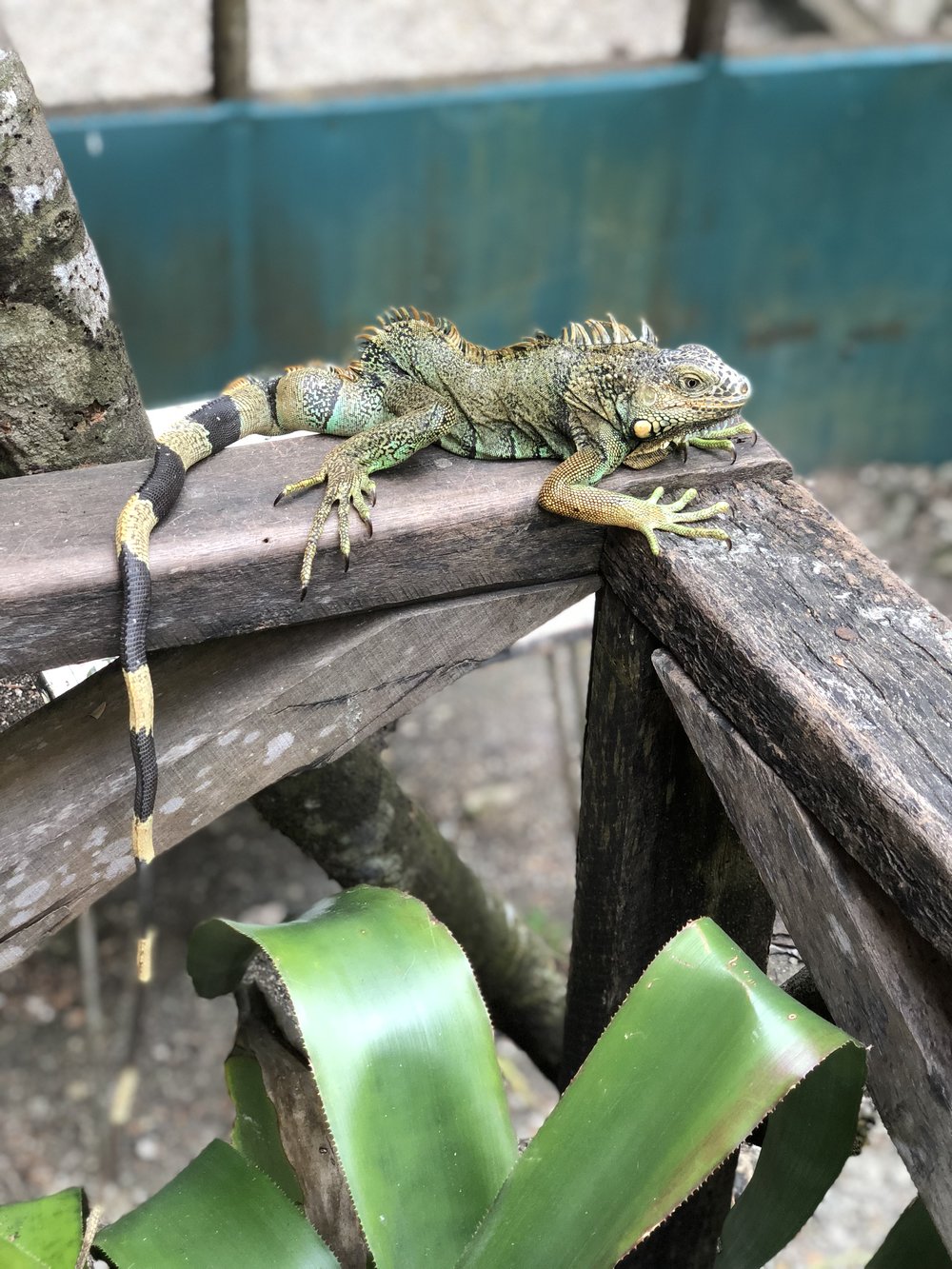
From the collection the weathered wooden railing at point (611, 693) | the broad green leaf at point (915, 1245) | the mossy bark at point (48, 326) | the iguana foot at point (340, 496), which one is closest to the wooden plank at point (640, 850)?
the weathered wooden railing at point (611, 693)

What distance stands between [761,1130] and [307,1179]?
682 millimetres

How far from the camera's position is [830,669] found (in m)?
1.23

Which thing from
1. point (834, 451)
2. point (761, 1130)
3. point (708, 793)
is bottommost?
point (834, 451)

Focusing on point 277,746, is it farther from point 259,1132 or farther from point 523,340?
point 523,340

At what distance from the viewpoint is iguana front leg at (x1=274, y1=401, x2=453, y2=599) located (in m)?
1.42

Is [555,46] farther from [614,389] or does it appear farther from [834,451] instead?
[614,389]

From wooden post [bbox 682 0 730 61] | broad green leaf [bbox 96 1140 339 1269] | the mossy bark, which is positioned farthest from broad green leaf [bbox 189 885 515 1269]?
wooden post [bbox 682 0 730 61]

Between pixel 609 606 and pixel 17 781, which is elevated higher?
pixel 609 606

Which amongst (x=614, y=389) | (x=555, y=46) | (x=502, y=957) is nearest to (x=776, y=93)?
(x=555, y=46)

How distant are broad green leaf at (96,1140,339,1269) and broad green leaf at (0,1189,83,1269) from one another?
30mm

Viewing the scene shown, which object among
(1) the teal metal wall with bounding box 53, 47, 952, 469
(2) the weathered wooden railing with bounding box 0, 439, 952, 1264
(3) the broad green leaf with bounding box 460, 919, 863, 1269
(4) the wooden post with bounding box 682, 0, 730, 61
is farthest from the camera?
(4) the wooden post with bounding box 682, 0, 730, 61

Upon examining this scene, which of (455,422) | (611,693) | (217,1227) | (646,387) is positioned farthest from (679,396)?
(217,1227)

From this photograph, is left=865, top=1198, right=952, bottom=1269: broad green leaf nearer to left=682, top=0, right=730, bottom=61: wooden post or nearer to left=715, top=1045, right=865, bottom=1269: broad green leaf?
left=715, top=1045, right=865, bottom=1269: broad green leaf

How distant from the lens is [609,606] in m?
1.57
